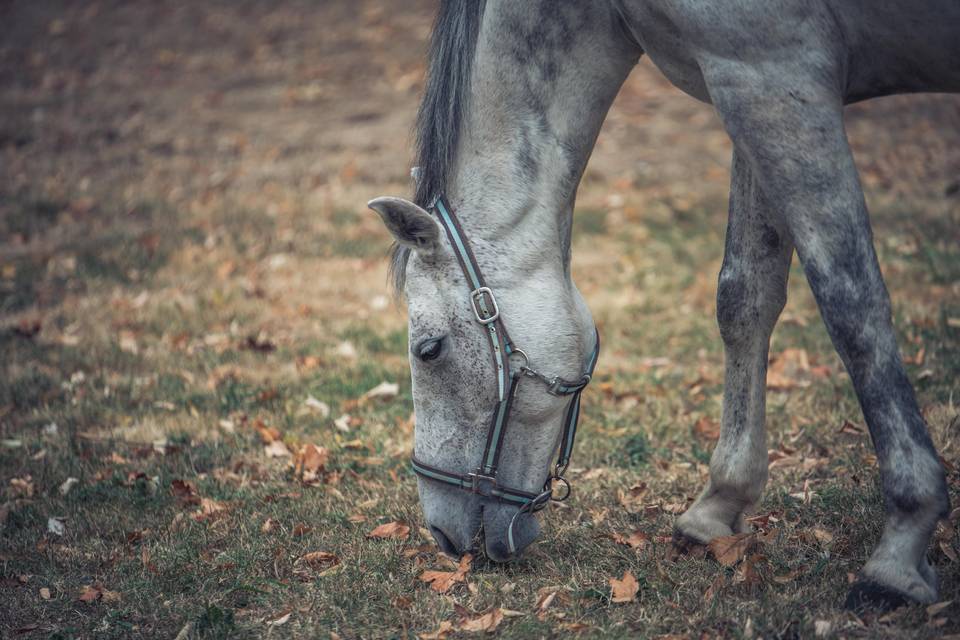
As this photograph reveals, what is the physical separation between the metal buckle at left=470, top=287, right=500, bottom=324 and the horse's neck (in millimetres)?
164

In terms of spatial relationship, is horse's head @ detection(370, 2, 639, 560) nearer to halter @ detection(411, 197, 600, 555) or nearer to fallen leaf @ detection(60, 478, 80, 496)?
halter @ detection(411, 197, 600, 555)

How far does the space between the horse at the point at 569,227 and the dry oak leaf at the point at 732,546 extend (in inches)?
2.1

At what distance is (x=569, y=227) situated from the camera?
10.1 feet

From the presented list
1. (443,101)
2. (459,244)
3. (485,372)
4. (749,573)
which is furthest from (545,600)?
(443,101)

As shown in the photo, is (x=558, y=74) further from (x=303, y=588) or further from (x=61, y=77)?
(x=61, y=77)

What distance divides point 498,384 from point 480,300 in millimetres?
281

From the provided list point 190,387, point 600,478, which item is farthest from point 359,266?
point 600,478

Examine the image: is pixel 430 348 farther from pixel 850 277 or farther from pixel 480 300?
pixel 850 277

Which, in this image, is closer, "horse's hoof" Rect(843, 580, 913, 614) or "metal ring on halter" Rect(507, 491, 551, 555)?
"horse's hoof" Rect(843, 580, 913, 614)

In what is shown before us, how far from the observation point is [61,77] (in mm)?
12875

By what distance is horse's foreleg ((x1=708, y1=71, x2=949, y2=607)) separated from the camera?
8.09ft

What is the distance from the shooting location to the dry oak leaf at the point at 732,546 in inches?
119

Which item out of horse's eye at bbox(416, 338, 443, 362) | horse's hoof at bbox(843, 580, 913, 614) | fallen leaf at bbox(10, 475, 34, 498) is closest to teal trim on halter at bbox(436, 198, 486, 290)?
horse's eye at bbox(416, 338, 443, 362)

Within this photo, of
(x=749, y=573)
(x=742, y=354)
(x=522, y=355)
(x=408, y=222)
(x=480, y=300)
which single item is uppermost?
(x=408, y=222)
